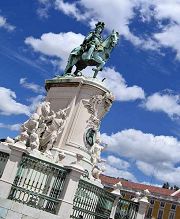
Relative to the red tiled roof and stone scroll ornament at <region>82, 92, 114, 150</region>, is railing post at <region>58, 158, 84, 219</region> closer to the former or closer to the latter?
stone scroll ornament at <region>82, 92, 114, 150</region>

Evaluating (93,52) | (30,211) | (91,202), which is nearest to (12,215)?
(30,211)

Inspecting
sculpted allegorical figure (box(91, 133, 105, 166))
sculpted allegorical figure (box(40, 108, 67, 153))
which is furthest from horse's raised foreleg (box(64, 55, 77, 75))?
sculpted allegorical figure (box(91, 133, 105, 166))

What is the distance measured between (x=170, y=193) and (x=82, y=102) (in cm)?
5810

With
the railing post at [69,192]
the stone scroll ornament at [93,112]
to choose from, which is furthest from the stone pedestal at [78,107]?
the railing post at [69,192]

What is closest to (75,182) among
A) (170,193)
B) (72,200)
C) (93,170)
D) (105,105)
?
(72,200)

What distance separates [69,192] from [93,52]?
7566 millimetres

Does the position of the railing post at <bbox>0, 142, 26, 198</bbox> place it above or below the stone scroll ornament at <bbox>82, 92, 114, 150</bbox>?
below

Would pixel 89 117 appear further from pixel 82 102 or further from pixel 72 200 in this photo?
pixel 72 200

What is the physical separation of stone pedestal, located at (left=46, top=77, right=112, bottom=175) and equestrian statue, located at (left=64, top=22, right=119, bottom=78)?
3.51 ft

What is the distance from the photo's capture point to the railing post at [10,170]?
10.5 meters

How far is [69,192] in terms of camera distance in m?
11.5

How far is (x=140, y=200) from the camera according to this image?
1530 centimetres

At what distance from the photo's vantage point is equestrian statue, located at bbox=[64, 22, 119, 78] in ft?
55.9

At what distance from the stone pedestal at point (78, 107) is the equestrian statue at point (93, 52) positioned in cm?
107
